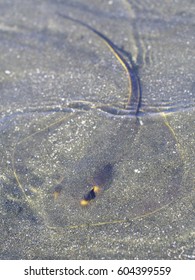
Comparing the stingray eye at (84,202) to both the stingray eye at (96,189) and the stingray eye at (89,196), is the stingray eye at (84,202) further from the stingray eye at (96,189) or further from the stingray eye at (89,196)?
the stingray eye at (96,189)

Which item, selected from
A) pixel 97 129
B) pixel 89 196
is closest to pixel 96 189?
pixel 89 196

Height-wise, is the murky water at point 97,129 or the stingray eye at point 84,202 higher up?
the murky water at point 97,129

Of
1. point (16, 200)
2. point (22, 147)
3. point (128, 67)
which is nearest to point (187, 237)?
point (16, 200)

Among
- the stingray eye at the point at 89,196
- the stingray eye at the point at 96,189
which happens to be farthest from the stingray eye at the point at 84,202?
the stingray eye at the point at 96,189

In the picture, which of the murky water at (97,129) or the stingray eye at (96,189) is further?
the stingray eye at (96,189)

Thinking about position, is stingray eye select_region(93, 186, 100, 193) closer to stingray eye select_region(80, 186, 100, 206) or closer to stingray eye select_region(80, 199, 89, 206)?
stingray eye select_region(80, 186, 100, 206)

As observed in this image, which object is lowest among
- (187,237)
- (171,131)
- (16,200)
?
(16,200)

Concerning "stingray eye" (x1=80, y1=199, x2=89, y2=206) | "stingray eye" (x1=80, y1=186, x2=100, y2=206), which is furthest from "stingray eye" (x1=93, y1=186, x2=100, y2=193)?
"stingray eye" (x1=80, y1=199, x2=89, y2=206)

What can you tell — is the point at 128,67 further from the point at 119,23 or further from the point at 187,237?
the point at 187,237
